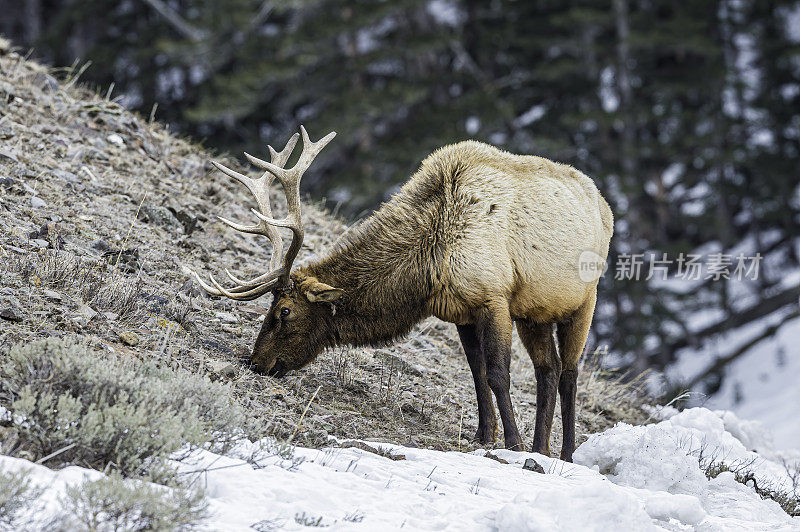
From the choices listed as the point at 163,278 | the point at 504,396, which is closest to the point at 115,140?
the point at 163,278

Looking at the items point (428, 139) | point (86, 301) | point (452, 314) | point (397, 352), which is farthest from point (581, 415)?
point (428, 139)

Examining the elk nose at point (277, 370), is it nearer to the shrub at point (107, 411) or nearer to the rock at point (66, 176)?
the shrub at point (107, 411)

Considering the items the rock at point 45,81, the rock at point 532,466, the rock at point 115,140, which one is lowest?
the rock at point 532,466

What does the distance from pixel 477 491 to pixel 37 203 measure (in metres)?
4.64

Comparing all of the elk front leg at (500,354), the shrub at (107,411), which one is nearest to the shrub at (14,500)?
the shrub at (107,411)

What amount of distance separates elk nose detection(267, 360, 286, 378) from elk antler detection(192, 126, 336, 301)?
1.68 ft

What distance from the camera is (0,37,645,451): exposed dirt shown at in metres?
5.85

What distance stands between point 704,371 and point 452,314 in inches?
580

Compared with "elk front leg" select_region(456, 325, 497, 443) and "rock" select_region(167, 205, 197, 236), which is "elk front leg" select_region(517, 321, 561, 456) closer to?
"elk front leg" select_region(456, 325, 497, 443)

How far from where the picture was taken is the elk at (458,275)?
5.98 m

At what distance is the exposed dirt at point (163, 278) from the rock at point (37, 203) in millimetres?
16

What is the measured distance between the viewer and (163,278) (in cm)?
717

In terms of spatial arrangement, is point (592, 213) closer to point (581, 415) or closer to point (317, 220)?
point (581, 415)

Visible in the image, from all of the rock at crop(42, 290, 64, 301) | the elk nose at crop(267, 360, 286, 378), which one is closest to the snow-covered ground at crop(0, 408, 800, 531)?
the elk nose at crop(267, 360, 286, 378)
